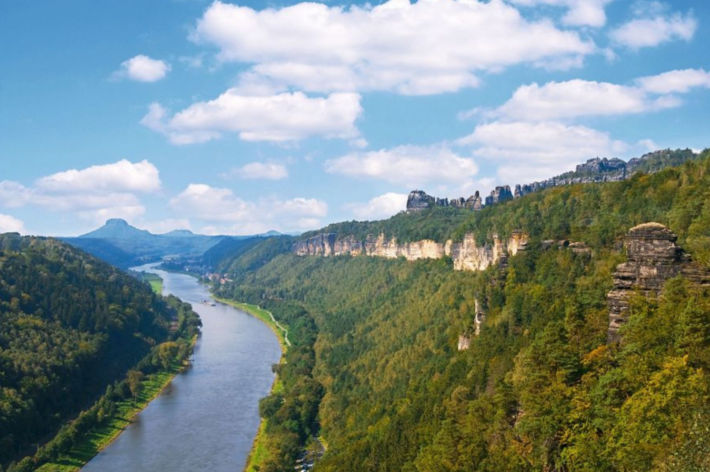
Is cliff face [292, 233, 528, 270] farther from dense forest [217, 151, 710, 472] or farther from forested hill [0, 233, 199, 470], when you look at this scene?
forested hill [0, 233, 199, 470]

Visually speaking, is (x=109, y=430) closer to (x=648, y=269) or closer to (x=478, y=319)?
(x=478, y=319)

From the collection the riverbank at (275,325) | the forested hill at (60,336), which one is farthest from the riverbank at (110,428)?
the riverbank at (275,325)

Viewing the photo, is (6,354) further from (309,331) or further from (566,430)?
(566,430)

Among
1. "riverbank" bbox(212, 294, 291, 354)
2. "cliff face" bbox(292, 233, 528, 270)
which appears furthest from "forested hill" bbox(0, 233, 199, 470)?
"cliff face" bbox(292, 233, 528, 270)

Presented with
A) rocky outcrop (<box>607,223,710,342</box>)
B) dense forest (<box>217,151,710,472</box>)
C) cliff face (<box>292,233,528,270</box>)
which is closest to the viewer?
dense forest (<box>217,151,710,472</box>)

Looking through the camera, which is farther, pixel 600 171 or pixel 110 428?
pixel 600 171

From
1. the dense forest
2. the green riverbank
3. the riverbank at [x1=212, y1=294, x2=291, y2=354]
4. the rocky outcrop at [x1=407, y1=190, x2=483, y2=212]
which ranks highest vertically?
the rocky outcrop at [x1=407, y1=190, x2=483, y2=212]

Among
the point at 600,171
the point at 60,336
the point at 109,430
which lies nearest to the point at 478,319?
the point at 109,430

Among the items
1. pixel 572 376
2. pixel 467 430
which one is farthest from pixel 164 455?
pixel 572 376
